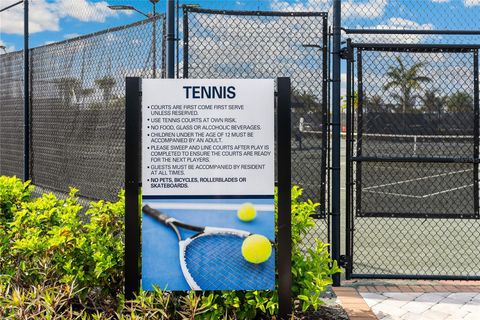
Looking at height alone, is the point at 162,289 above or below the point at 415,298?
above

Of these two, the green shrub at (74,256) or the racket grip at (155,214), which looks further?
the green shrub at (74,256)

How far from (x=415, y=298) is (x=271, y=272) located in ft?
6.03

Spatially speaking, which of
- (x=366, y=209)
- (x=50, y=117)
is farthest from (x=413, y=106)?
(x=50, y=117)

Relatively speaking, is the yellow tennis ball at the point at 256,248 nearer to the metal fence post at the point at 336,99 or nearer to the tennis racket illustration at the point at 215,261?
the tennis racket illustration at the point at 215,261

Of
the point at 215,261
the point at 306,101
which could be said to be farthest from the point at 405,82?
the point at 215,261

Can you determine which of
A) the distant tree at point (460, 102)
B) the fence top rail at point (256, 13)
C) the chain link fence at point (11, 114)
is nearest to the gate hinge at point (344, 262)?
the distant tree at point (460, 102)

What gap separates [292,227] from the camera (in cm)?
384

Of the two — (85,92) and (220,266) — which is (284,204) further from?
(85,92)

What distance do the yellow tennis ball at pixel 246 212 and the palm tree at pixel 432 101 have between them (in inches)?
93.4

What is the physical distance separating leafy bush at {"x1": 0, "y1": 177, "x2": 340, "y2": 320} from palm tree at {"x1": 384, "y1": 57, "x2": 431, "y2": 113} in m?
1.61

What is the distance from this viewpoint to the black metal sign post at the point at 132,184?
11.5ft

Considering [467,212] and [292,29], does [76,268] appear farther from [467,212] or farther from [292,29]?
[467,212]

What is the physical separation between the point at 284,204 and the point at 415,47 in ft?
7.57

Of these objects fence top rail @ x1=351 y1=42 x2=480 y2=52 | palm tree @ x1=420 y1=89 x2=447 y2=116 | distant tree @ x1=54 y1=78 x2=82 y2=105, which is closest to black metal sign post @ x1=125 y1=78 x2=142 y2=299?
fence top rail @ x1=351 y1=42 x2=480 y2=52
